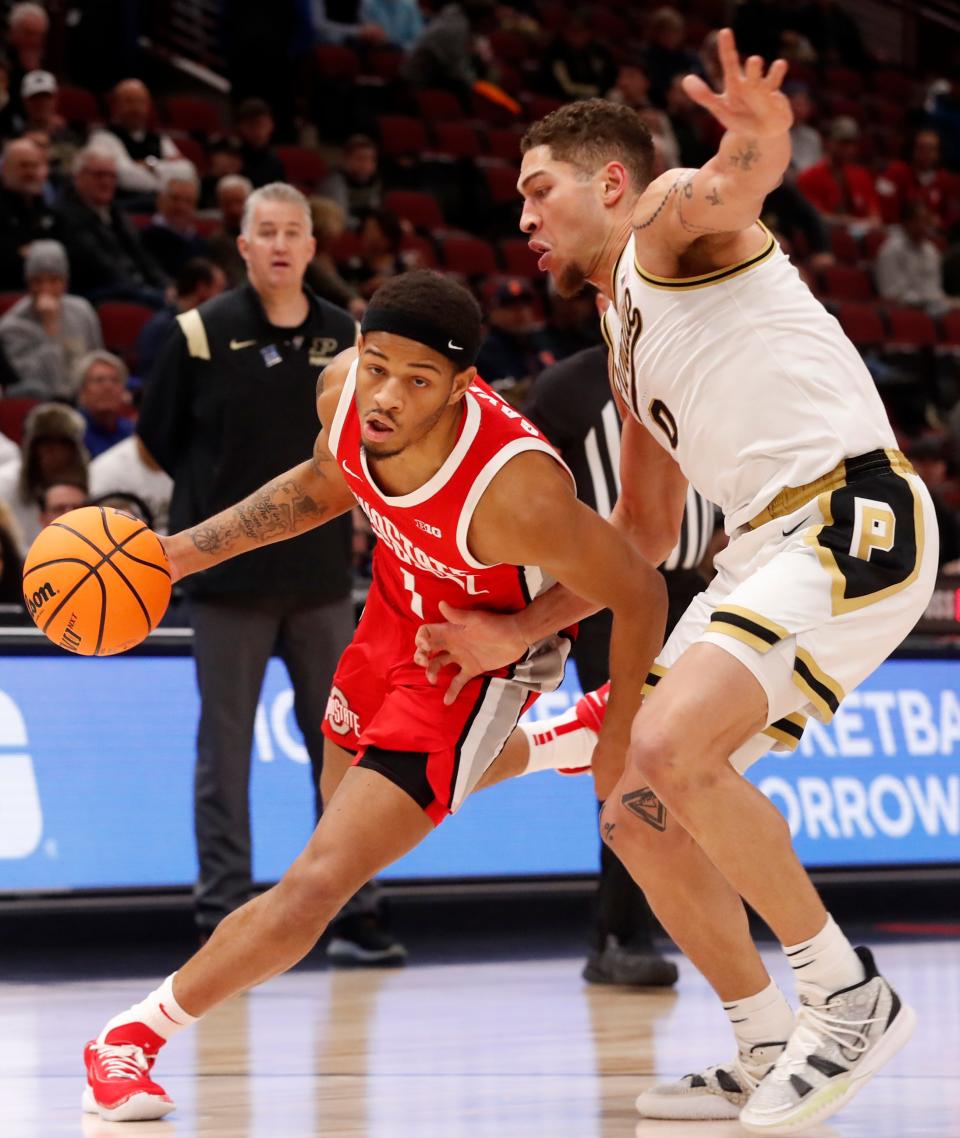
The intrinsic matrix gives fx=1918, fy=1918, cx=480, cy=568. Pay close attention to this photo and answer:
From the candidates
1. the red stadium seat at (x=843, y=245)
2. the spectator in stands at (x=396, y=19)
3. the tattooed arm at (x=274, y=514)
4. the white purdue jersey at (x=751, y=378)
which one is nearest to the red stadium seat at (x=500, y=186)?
the spectator in stands at (x=396, y=19)

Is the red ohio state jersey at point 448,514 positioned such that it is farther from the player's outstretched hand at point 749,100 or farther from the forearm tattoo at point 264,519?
the player's outstretched hand at point 749,100

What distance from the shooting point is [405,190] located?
14547 mm

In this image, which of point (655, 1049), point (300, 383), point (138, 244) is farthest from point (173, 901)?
point (138, 244)

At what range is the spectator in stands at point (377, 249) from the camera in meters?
11.9

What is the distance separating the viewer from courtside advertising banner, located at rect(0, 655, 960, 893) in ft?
22.3

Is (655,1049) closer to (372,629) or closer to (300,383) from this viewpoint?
(372,629)

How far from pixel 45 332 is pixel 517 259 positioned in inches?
195

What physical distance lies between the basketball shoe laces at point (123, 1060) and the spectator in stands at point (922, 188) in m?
15.8

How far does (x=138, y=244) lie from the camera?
11781 mm

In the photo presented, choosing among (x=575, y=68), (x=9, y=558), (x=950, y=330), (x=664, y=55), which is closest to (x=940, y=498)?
(x=9, y=558)

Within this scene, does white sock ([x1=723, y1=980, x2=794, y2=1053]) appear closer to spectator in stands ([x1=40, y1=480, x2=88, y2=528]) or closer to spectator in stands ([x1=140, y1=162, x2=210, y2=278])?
spectator in stands ([x1=40, y1=480, x2=88, y2=528])

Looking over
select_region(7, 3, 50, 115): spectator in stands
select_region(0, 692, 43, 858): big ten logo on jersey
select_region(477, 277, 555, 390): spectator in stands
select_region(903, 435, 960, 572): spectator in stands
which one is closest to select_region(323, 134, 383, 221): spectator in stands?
select_region(477, 277, 555, 390): spectator in stands

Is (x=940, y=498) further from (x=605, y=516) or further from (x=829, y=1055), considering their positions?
(x=829, y=1055)

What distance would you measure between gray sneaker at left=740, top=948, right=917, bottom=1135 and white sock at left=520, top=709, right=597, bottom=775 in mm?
1219
